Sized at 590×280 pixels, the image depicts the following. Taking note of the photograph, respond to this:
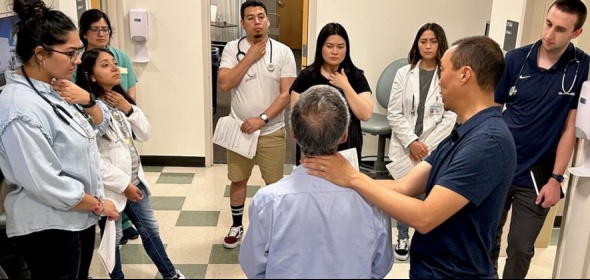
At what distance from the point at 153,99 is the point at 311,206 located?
128 inches

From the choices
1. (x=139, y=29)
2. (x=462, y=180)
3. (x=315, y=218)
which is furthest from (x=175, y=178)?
(x=462, y=180)

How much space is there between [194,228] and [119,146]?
4.20 feet

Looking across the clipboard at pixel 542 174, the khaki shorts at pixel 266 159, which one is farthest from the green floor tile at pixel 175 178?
the clipboard at pixel 542 174

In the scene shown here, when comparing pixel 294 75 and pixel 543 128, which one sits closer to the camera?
pixel 543 128

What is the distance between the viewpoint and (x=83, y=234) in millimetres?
2053

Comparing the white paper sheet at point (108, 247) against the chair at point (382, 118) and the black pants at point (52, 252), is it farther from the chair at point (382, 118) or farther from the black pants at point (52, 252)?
Answer: the chair at point (382, 118)

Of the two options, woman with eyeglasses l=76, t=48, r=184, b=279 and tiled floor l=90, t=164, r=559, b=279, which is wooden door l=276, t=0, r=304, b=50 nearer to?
tiled floor l=90, t=164, r=559, b=279

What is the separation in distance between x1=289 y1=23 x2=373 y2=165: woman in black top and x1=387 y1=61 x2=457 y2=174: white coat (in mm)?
473

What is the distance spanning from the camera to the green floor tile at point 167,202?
12.2 feet

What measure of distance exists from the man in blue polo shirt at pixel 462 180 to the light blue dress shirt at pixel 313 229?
0.17ft

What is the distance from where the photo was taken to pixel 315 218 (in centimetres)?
143

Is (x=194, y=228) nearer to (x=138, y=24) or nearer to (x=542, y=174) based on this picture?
(x=138, y=24)

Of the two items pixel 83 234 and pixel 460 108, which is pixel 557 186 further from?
pixel 83 234

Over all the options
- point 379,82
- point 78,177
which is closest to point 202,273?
Result: point 78,177
